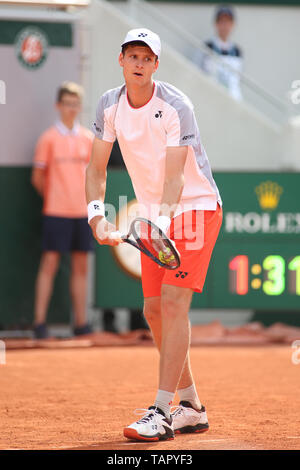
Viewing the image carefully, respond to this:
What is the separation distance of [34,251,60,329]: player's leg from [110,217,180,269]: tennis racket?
15.0ft

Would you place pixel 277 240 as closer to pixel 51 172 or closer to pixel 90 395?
pixel 51 172

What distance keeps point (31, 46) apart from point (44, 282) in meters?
2.32

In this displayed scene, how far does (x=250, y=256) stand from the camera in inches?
355

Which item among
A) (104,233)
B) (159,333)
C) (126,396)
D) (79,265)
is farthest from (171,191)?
(79,265)

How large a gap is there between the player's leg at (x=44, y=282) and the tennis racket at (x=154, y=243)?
4.59m

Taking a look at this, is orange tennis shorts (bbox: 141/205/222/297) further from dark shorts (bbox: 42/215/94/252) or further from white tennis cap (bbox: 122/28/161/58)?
dark shorts (bbox: 42/215/94/252)

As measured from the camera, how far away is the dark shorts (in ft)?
29.6

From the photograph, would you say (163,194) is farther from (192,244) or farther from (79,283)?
(79,283)

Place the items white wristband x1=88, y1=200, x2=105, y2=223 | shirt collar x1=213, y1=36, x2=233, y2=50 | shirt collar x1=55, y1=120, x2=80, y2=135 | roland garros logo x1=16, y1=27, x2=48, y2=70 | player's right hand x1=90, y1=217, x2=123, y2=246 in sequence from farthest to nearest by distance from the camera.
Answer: shirt collar x1=213, y1=36, x2=233, y2=50 < roland garros logo x1=16, y1=27, x2=48, y2=70 < shirt collar x1=55, y1=120, x2=80, y2=135 < white wristband x1=88, y1=200, x2=105, y2=223 < player's right hand x1=90, y1=217, x2=123, y2=246

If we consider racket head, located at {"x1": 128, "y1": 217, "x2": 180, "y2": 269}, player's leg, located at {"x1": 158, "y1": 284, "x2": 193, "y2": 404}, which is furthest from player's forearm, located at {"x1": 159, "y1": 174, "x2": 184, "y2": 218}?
player's leg, located at {"x1": 158, "y1": 284, "x2": 193, "y2": 404}

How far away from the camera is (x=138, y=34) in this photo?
4305mm

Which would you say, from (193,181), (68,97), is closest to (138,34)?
(193,181)

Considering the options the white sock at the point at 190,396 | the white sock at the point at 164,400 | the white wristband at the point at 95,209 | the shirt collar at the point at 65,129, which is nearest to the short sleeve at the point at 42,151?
the shirt collar at the point at 65,129

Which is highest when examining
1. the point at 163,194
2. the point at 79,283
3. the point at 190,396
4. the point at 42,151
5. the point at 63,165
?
the point at 42,151
